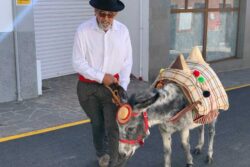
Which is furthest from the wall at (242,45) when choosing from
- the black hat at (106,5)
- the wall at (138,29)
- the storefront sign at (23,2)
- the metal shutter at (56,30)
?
the black hat at (106,5)

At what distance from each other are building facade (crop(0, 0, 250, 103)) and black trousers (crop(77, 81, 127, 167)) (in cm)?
361

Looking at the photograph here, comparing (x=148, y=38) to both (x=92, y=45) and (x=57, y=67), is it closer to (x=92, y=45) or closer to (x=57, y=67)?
(x=57, y=67)

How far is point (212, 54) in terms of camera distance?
12070 mm

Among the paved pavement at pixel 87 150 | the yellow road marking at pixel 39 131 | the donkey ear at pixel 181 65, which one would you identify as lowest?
the paved pavement at pixel 87 150

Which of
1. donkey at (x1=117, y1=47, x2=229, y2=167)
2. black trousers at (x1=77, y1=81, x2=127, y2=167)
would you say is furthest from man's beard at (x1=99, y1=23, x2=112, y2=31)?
donkey at (x1=117, y1=47, x2=229, y2=167)

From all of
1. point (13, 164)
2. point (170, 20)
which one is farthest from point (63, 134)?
point (170, 20)

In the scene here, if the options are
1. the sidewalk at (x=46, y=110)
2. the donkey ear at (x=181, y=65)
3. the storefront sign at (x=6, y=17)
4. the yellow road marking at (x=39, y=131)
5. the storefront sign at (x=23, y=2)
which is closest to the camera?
the donkey ear at (x=181, y=65)

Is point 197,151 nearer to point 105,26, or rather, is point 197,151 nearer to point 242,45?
point 105,26

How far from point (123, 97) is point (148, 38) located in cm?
560

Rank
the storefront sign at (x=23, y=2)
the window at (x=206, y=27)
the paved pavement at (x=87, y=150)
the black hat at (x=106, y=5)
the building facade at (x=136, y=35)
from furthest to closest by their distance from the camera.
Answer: the window at (x=206, y=27), the building facade at (x=136, y=35), the storefront sign at (x=23, y=2), the paved pavement at (x=87, y=150), the black hat at (x=106, y=5)

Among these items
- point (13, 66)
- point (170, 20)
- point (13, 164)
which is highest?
point (170, 20)

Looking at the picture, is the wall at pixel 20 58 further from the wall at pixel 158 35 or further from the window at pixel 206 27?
the window at pixel 206 27

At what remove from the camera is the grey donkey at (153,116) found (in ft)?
12.9

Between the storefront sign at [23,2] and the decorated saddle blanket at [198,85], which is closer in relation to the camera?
the decorated saddle blanket at [198,85]
